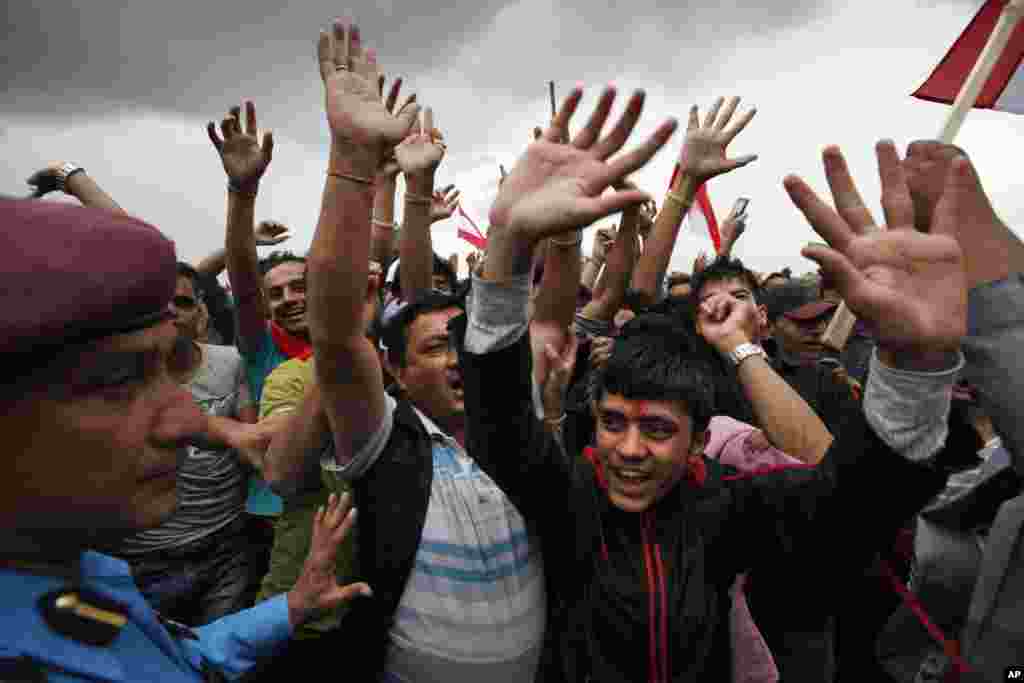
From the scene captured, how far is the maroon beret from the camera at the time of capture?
2.30ft

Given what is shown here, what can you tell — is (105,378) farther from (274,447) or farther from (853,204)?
(853,204)

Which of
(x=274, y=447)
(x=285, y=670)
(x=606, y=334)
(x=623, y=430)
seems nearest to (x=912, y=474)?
(x=623, y=430)

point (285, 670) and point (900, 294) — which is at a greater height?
point (900, 294)

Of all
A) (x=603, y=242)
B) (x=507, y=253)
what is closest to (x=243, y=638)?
(x=507, y=253)

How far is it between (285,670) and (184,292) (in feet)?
6.24

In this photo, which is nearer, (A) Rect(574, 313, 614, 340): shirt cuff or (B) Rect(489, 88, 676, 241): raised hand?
(B) Rect(489, 88, 676, 241): raised hand

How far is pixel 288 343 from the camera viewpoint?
107 inches

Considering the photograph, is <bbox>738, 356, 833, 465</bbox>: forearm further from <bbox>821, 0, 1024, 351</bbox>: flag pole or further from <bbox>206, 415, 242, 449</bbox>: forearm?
<bbox>206, 415, 242, 449</bbox>: forearm

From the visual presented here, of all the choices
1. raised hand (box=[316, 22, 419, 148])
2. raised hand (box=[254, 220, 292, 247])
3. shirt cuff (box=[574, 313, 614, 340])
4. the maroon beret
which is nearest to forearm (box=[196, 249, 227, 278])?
raised hand (box=[254, 220, 292, 247])

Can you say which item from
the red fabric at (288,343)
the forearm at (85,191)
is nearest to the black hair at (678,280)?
the red fabric at (288,343)

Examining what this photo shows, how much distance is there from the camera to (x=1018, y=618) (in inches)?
48.0

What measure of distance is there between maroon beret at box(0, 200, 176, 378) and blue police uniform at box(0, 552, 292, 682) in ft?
1.00

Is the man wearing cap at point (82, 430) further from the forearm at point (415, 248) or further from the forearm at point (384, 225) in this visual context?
the forearm at point (384, 225)

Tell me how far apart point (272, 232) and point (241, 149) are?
2.49 meters
